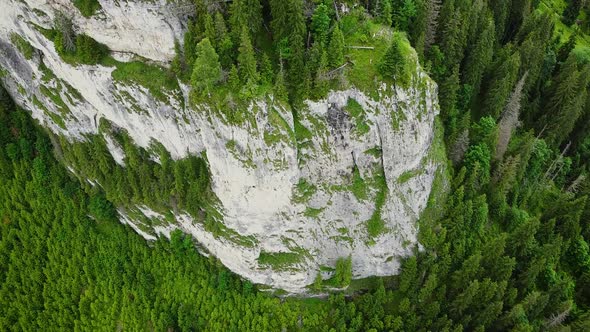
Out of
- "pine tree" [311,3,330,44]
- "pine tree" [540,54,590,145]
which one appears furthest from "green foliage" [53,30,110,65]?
"pine tree" [540,54,590,145]

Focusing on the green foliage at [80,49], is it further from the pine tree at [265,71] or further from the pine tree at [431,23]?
the pine tree at [431,23]

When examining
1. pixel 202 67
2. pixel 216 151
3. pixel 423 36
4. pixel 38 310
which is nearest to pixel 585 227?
pixel 423 36

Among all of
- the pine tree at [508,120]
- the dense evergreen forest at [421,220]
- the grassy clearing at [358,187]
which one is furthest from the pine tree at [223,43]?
the pine tree at [508,120]

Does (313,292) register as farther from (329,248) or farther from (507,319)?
(507,319)

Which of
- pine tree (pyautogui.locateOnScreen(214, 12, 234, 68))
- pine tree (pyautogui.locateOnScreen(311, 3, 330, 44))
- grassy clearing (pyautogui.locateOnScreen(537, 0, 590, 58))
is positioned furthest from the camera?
grassy clearing (pyautogui.locateOnScreen(537, 0, 590, 58))

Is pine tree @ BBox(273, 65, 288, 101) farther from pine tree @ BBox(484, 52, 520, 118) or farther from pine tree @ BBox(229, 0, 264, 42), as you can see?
pine tree @ BBox(484, 52, 520, 118)

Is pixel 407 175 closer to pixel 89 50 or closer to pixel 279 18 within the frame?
pixel 279 18
